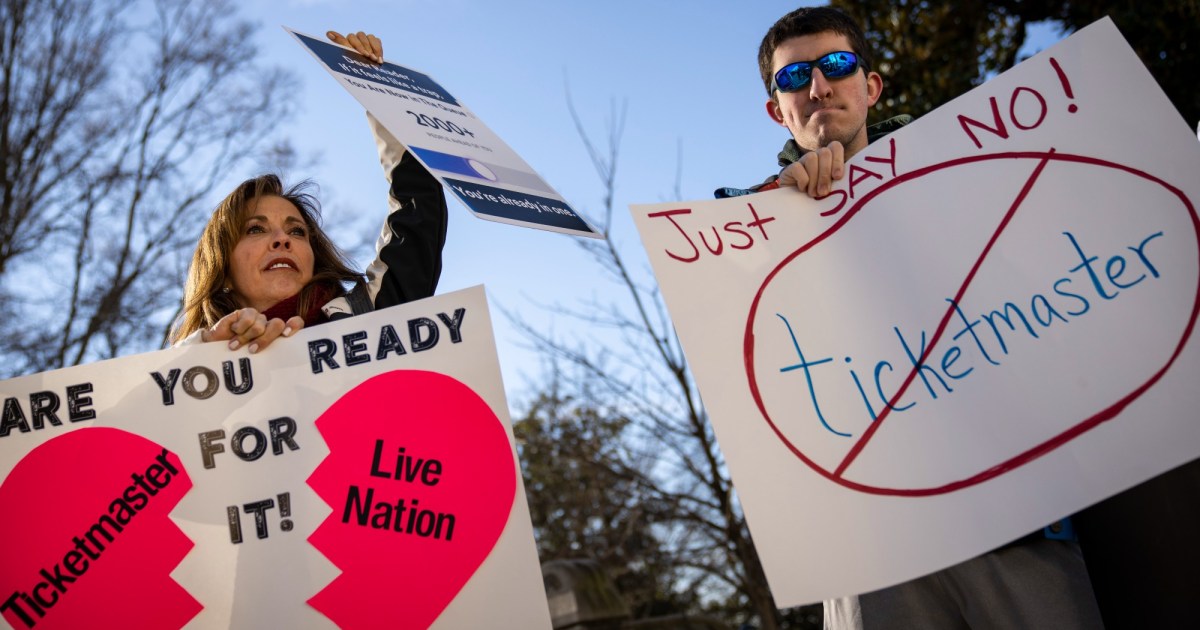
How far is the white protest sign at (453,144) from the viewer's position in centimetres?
181

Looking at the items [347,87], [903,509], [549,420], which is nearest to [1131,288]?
[903,509]

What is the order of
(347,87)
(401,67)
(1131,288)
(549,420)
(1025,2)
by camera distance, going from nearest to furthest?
(1131,288) → (347,87) → (401,67) → (1025,2) → (549,420)

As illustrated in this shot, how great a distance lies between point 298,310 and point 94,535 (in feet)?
2.24

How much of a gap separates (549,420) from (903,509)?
5.16 metres

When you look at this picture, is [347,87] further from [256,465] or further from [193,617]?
[193,617]

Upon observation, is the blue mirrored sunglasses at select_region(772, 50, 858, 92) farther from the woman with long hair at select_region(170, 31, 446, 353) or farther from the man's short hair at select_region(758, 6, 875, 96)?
the woman with long hair at select_region(170, 31, 446, 353)

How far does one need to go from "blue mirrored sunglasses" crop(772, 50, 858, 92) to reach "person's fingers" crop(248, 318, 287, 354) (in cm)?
118

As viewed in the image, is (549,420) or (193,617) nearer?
(193,617)

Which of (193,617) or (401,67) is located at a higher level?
(401,67)

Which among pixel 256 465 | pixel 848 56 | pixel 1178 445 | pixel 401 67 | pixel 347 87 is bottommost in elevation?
pixel 1178 445

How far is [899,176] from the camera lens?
5.87ft

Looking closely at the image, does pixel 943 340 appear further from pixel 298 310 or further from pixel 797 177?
pixel 298 310

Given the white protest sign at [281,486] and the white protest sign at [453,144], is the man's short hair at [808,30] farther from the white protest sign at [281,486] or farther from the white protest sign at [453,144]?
the white protest sign at [281,486]

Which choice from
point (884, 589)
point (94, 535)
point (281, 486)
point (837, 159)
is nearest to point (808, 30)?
point (837, 159)
